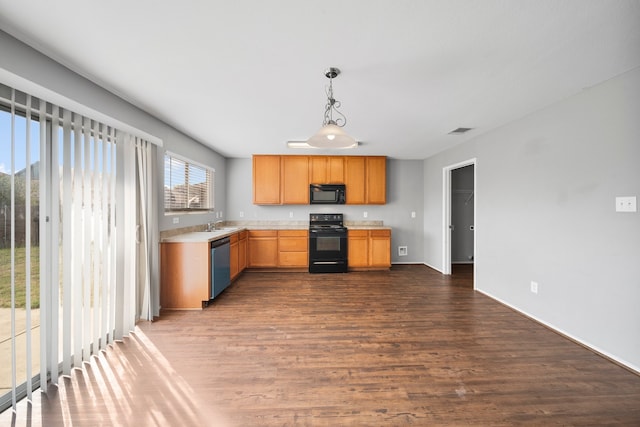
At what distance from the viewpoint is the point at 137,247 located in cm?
276

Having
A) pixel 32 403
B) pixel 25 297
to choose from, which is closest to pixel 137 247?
pixel 25 297

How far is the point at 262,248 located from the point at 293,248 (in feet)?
2.02

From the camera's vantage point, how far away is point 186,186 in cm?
396

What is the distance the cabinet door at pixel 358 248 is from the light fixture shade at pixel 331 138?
3034 mm

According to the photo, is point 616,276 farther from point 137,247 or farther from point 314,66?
point 137,247

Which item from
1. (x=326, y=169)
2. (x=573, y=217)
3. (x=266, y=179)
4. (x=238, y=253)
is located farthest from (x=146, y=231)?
(x=573, y=217)

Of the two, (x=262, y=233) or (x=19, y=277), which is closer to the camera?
(x=19, y=277)

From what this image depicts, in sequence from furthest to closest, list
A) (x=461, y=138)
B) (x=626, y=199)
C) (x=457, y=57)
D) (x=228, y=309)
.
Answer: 1. (x=461, y=138)
2. (x=228, y=309)
3. (x=626, y=199)
4. (x=457, y=57)

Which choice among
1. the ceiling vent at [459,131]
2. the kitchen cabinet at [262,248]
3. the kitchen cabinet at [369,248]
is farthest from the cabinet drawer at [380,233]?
the ceiling vent at [459,131]

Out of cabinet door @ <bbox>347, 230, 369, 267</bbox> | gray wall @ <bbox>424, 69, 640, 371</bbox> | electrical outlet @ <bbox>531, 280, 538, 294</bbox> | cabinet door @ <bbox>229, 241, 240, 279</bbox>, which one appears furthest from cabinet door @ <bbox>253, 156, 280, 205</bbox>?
electrical outlet @ <bbox>531, 280, 538, 294</bbox>

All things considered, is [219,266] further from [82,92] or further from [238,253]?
[82,92]

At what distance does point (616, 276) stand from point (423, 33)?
254 centimetres

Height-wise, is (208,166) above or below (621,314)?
above

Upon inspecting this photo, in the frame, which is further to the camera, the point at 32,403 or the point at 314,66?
the point at 314,66
